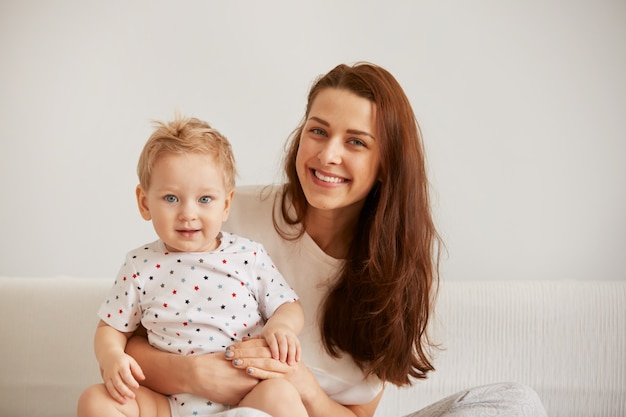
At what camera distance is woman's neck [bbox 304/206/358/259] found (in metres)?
2.22

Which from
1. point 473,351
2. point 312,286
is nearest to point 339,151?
point 312,286

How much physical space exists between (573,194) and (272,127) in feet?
3.82

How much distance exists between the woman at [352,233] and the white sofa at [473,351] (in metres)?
0.45

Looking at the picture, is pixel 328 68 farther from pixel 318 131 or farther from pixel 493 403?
pixel 493 403

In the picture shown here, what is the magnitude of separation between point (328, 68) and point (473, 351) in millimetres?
1170

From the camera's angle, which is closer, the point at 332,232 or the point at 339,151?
the point at 339,151

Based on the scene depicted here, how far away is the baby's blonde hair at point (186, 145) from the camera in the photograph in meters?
1.76

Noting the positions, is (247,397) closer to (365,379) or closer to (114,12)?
(365,379)

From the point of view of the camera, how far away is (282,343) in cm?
173

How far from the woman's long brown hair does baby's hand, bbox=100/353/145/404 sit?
2.19 ft

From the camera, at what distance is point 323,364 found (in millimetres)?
2195

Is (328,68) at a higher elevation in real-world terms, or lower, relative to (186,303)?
higher

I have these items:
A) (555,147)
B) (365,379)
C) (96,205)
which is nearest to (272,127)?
(96,205)

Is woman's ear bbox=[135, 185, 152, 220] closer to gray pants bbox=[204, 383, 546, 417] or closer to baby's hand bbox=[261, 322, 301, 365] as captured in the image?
baby's hand bbox=[261, 322, 301, 365]
